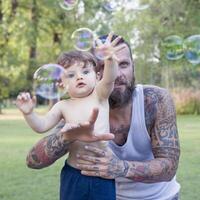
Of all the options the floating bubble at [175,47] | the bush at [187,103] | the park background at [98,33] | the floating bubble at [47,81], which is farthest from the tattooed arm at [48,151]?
the bush at [187,103]

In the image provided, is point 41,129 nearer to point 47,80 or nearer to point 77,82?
point 77,82

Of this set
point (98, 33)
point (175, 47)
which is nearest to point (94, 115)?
point (175, 47)

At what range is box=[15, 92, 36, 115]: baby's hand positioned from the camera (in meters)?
3.03

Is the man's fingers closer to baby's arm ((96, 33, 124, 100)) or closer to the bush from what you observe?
baby's arm ((96, 33, 124, 100))

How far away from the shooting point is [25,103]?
10.0ft

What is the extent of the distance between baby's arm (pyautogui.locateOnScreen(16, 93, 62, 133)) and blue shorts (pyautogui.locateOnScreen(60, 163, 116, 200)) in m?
0.26

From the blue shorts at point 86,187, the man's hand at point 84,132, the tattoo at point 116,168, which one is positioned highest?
the man's hand at point 84,132

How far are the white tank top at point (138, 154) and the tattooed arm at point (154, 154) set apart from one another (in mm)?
42

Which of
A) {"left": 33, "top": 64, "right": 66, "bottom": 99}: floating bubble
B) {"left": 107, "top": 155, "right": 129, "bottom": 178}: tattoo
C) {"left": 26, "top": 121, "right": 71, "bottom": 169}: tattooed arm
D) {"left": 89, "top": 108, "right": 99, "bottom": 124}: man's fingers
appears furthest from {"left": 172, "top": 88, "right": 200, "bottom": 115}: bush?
{"left": 89, "top": 108, "right": 99, "bottom": 124}: man's fingers

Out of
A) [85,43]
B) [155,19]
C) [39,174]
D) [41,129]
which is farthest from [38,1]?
[41,129]

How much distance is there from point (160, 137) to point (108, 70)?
0.68m

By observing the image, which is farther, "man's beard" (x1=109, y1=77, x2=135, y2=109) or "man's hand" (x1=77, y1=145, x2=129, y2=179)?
"man's beard" (x1=109, y1=77, x2=135, y2=109)

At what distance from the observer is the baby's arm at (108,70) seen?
2871 mm

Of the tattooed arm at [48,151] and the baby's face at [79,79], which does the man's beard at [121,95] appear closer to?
the baby's face at [79,79]
